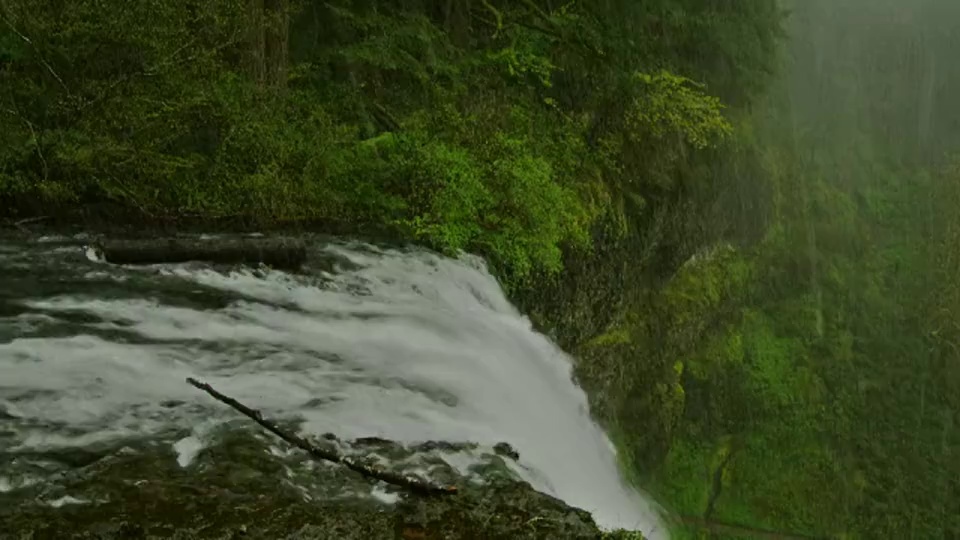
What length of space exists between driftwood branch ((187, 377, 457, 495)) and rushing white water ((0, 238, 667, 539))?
195 mm

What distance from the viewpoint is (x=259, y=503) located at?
336 cm

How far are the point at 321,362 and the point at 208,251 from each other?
202cm

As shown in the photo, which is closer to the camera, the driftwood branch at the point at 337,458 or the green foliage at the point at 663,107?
the driftwood branch at the point at 337,458

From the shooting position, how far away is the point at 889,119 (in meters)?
27.1

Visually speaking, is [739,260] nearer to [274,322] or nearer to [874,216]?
[874,216]

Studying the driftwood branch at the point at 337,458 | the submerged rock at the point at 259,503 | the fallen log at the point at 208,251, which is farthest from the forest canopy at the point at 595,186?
the submerged rock at the point at 259,503

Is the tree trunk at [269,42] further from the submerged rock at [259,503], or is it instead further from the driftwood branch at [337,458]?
the submerged rock at [259,503]

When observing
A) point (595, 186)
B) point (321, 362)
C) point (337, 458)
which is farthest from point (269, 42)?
point (337, 458)

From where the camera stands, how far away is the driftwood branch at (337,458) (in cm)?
363

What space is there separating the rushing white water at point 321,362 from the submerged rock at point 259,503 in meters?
0.24

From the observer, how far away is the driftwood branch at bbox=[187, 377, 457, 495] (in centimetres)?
363

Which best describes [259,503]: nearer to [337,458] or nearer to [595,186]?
[337,458]

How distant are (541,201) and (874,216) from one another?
1755 centimetres

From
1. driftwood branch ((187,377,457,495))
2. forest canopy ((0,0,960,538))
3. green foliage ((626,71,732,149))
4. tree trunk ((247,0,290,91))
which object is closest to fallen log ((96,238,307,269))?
forest canopy ((0,0,960,538))
